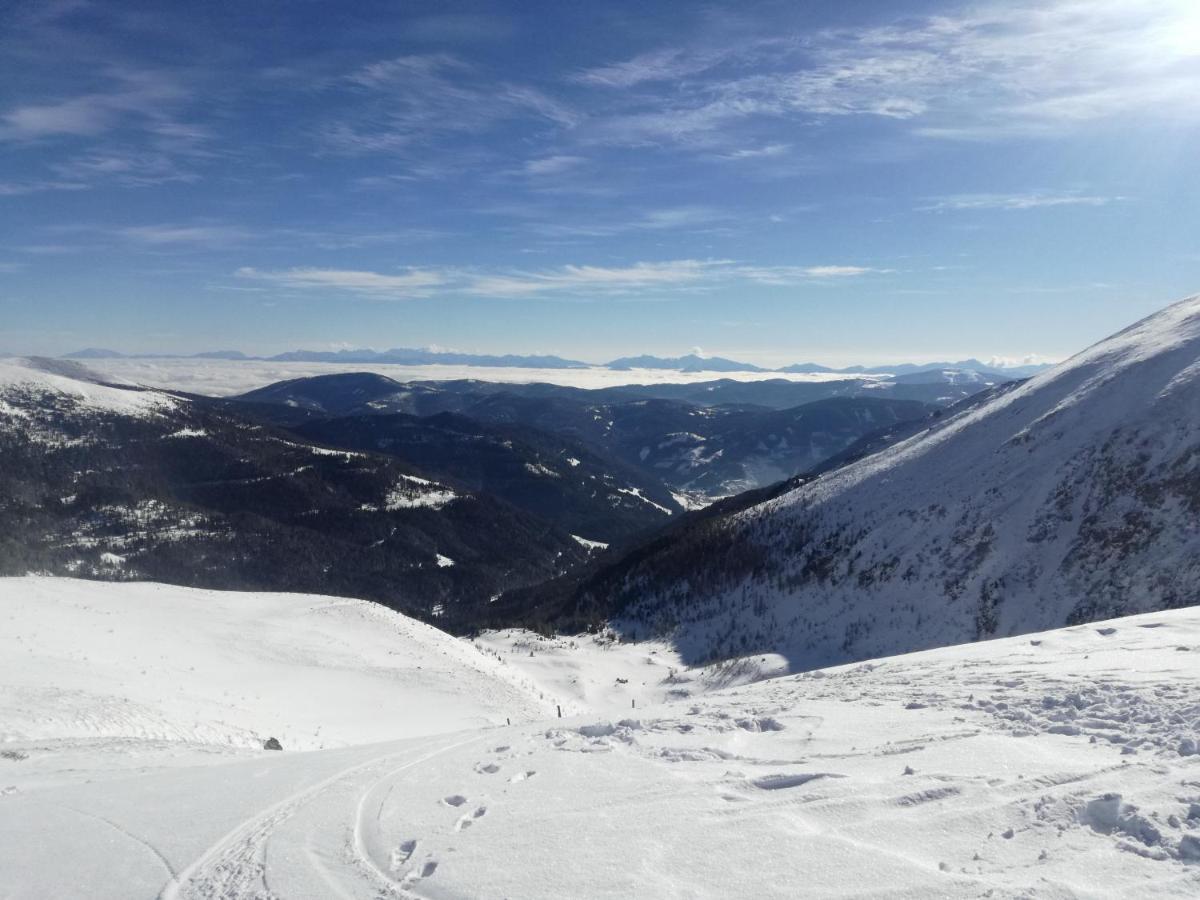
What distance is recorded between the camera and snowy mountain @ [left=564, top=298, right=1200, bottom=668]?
52.9 m

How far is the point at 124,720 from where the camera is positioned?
25938 mm

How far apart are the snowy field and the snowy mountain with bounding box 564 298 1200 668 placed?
39275mm

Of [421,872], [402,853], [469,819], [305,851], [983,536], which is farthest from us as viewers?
[983,536]

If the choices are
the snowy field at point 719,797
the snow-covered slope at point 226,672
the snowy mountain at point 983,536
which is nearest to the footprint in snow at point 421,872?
the snowy field at point 719,797

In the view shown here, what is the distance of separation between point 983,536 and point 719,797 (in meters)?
63.0

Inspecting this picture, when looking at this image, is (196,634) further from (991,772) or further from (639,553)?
(639,553)

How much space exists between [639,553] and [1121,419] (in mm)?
67376

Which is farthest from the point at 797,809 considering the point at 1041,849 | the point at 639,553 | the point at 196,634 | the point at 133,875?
the point at 639,553

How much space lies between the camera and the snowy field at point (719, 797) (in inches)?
309

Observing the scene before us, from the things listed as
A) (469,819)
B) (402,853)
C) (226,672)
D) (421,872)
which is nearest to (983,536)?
(226,672)

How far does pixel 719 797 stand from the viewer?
10.3 meters

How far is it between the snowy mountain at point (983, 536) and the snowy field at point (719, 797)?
1546 inches

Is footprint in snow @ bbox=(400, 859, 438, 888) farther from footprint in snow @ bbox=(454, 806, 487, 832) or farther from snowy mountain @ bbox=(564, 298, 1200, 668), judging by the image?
snowy mountain @ bbox=(564, 298, 1200, 668)

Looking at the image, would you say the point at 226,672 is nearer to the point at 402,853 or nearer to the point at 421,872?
the point at 402,853
